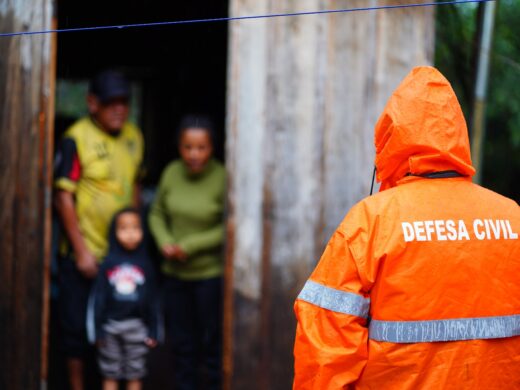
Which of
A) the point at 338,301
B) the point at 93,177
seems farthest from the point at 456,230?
the point at 93,177

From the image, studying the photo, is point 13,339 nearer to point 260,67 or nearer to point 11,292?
point 11,292

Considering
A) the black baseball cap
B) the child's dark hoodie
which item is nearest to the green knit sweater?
the child's dark hoodie

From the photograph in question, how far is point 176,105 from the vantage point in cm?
766

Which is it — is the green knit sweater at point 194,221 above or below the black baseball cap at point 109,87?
below

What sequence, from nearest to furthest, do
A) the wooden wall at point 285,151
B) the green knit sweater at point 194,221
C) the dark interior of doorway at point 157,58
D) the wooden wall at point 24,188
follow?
the wooden wall at point 24,188 → the wooden wall at point 285,151 → the green knit sweater at point 194,221 → the dark interior of doorway at point 157,58

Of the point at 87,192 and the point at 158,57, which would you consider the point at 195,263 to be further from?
the point at 158,57

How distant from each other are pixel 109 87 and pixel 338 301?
259 cm

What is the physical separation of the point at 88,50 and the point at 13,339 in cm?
433

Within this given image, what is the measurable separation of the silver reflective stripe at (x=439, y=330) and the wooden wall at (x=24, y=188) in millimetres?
2352

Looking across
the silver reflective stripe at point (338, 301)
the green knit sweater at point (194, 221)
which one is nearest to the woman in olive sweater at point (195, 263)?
the green knit sweater at point (194, 221)

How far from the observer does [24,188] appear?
406cm

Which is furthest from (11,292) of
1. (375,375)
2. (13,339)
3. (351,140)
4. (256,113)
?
(375,375)

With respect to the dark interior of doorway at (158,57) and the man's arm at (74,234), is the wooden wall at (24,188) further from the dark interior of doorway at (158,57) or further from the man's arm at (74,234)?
the dark interior of doorway at (158,57)

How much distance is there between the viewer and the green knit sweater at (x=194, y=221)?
4391 mm
